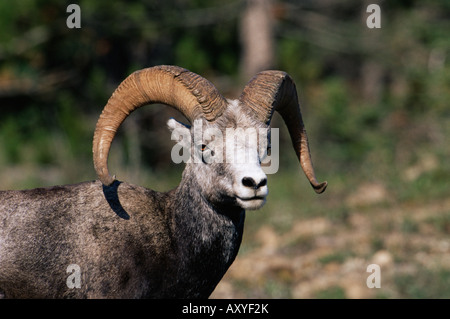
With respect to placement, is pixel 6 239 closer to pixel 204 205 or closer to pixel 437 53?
pixel 204 205

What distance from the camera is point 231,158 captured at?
6.66m

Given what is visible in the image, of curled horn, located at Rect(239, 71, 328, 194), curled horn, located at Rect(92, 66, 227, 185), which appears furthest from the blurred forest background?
curled horn, located at Rect(92, 66, 227, 185)

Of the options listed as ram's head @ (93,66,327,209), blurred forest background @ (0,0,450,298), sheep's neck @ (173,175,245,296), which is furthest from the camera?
blurred forest background @ (0,0,450,298)

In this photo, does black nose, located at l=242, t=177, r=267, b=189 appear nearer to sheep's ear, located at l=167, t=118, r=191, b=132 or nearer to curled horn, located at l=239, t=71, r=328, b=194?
curled horn, located at l=239, t=71, r=328, b=194

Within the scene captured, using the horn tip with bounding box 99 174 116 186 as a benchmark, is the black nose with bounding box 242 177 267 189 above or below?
above

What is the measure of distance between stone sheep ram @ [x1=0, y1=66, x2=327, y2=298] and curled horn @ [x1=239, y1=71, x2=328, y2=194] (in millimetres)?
16

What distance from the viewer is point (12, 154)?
869 inches

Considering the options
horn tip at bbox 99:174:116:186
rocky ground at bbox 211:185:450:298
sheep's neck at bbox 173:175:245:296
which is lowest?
rocky ground at bbox 211:185:450:298

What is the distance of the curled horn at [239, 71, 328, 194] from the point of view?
7.30 m

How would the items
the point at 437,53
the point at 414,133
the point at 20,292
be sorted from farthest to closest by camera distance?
the point at 437,53, the point at 414,133, the point at 20,292

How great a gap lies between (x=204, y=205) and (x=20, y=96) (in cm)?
1757

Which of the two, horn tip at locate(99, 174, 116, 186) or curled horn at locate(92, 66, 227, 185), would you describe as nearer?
horn tip at locate(99, 174, 116, 186)
